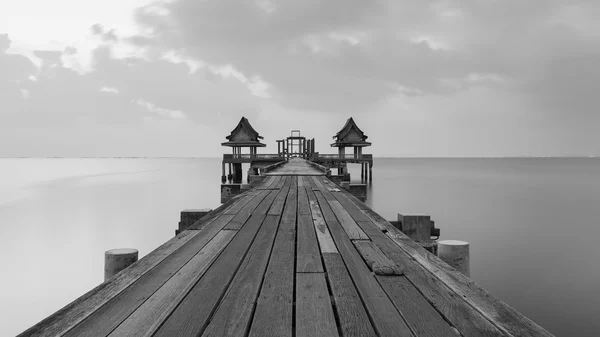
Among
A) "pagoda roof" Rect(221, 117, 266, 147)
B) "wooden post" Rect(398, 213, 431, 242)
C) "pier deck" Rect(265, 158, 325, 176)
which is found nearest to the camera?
"wooden post" Rect(398, 213, 431, 242)

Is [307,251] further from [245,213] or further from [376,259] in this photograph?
[245,213]

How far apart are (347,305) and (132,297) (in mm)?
1395

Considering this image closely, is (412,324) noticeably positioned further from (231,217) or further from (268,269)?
(231,217)

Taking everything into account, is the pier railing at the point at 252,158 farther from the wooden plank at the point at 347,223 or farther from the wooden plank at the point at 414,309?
the wooden plank at the point at 414,309

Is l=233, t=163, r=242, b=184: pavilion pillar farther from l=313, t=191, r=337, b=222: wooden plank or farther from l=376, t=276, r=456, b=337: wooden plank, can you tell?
l=376, t=276, r=456, b=337: wooden plank

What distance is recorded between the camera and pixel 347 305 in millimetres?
2064

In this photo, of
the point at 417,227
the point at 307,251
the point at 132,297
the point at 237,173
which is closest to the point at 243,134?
the point at 237,173

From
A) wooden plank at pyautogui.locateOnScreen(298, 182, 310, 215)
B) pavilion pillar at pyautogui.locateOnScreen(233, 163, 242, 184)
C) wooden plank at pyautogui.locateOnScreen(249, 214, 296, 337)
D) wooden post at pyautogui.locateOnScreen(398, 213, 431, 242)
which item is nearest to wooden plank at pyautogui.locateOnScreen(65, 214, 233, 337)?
wooden plank at pyautogui.locateOnScreen(249, 214, 296, 337)

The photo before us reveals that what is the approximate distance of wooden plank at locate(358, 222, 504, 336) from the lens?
1.84 m

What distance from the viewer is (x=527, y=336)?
1.75 meters

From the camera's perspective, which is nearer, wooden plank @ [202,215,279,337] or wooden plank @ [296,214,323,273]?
wooden plank @ [202,215,279,337]

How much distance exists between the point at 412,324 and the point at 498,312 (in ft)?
1.96

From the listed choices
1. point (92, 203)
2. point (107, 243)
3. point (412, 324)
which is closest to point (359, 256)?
point (412, 324)

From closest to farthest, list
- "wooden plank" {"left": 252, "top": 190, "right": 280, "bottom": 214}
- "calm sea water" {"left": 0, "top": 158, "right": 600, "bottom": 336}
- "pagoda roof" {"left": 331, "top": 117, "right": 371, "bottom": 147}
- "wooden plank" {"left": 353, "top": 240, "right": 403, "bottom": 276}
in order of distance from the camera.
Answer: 1. "wooden plank" {"left": 353, "top": 240, "right": 403, "bottom": 276}
2. "wooden plank" {"left": 252, "top": 190, "right": 280, "bottom": 214}
3. "calm sea water" {"left": 0, "top": 158, "right": 600, "bottom": 336}
4. "pagoda roof" {"left": 331, "top": 117, "right": 371, "bottom": 147}
